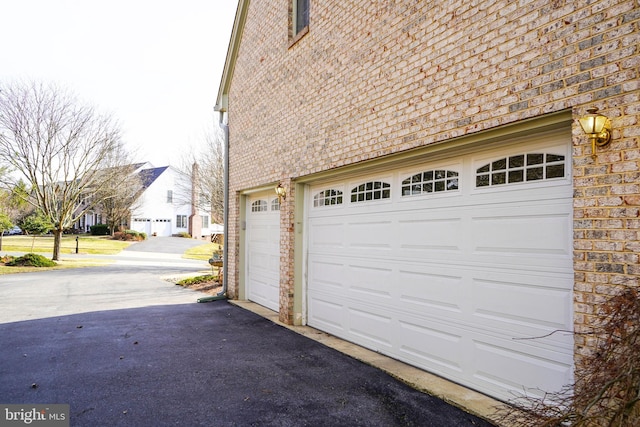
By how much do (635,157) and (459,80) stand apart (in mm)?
1737

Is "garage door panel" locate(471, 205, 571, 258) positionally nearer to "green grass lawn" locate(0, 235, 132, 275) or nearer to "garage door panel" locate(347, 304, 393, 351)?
"garage door panel" locate(347, 304, 393, 351)

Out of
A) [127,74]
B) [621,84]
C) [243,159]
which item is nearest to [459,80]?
[621,84]

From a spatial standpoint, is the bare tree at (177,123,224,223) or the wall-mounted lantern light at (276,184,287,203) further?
the bare tree at (177,123,224,223)

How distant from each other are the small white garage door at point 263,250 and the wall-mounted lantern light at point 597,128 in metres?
5.95

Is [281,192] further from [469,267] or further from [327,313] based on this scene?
[469,267]

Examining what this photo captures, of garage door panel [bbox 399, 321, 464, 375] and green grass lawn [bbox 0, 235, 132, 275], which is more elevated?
garage door panel [bbox 399, 321, 464, 375]

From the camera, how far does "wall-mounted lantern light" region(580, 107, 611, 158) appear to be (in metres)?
2.71

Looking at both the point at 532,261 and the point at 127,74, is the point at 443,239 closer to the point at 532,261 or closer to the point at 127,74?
the point at 532,261

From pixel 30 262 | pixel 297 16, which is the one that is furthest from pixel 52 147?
pixel 297 16

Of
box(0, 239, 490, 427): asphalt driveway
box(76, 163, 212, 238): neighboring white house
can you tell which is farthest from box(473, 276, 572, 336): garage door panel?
box(76, 163, 212, 238): neighboring white house

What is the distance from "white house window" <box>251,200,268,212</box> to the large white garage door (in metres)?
3.03

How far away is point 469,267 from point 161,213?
39659 mm

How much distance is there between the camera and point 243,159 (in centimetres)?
895

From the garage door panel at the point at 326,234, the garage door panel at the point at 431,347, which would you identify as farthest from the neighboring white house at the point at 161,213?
the garage door panel at the point at 431,347
